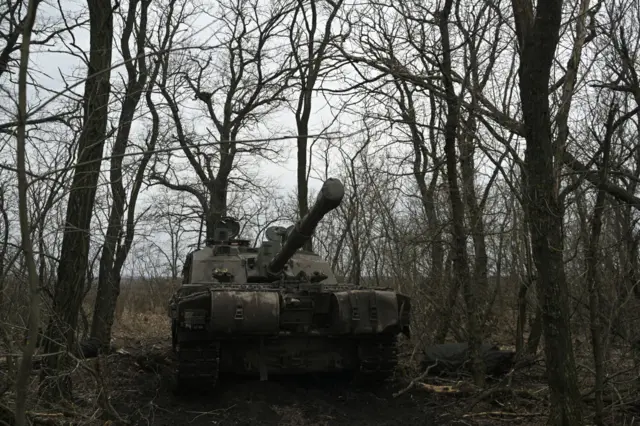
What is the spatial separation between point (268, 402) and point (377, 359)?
157 centimetres

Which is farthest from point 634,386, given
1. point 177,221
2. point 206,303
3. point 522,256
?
point 177,221

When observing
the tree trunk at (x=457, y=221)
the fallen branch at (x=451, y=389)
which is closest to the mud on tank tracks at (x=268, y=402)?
the fallen branch at (x=451, y=389)

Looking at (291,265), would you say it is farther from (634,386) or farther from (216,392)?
(634,386)

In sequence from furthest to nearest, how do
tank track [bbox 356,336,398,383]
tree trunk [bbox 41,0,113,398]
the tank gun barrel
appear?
tank track [bbox 356,336,398,383], the tank gun barrel, tree trunk [bbox 41,0,113,398]

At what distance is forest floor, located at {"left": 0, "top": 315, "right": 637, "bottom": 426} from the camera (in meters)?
6.97

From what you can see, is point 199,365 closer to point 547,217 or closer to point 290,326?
point 290,326

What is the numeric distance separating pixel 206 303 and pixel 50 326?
7.10 ft

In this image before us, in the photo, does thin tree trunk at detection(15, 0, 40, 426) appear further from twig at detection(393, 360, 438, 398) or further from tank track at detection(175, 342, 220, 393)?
twig at detection(393, 360, 438, 398)

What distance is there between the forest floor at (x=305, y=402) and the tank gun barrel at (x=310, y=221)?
1.65 metres

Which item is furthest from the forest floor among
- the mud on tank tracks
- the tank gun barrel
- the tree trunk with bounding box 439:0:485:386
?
the tank gun barrel

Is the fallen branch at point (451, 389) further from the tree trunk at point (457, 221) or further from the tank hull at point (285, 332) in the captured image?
the tank hull at point (285, 332)

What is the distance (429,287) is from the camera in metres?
11.0

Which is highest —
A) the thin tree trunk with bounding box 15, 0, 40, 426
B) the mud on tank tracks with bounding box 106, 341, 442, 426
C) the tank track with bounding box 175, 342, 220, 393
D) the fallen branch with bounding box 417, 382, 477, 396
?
the thin tree trunk with bounding box 15, 0, 40, 426

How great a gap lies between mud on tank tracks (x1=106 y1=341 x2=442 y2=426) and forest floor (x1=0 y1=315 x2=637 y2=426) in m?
0.01
